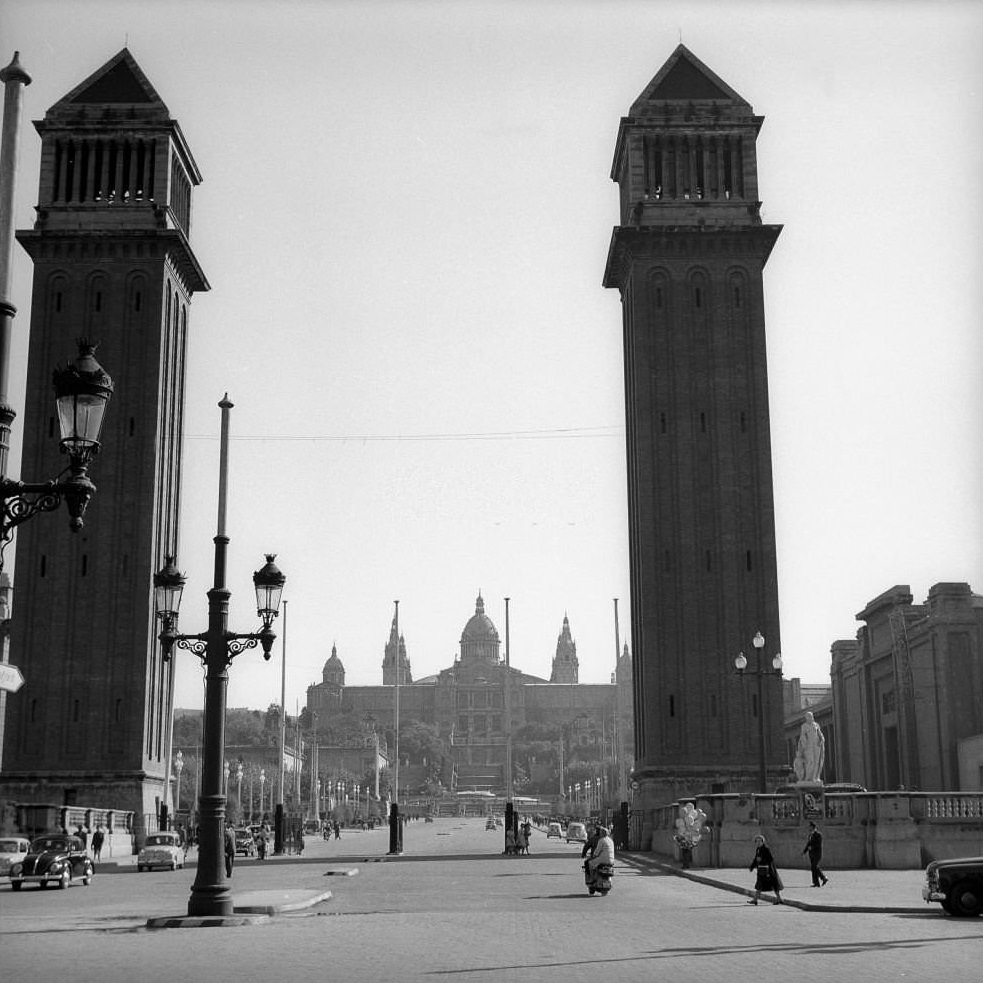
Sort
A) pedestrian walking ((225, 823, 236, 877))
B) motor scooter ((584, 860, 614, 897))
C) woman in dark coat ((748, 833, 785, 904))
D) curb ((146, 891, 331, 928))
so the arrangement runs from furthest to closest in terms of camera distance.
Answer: pedestrian walking ((225, 823, 236, 877)) < motor scooter ((584, 860, 614, 897)) < woman in dark coat ((748, 833, 785, 904)) < curb ((146, 891, 331, 928))

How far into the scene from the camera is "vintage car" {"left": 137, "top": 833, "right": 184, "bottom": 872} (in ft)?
165

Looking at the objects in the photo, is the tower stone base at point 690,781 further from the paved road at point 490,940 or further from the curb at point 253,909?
the curb at point 253,909

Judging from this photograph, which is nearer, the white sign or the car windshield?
the white sign

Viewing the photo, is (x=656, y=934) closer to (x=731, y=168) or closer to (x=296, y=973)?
(x=296, y=973)

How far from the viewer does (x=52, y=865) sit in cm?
3862

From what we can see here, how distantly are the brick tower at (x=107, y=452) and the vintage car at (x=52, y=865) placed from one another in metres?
25.2

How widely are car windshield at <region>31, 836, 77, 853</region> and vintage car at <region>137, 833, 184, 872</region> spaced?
841 centimetres

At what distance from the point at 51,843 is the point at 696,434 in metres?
38.7

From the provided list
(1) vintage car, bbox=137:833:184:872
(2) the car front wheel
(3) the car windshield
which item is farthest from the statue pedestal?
(1) vintage car, bbox=137:833:184:872

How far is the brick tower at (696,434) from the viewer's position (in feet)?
217

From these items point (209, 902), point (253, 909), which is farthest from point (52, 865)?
point (209, 902)

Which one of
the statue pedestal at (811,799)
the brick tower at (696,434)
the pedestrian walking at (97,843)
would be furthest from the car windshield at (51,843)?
the brick tower at (696,434)

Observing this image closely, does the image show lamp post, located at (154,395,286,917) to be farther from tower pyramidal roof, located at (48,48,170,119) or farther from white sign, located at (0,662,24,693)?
tower pyramidal roof, located at (48,48,170,119)

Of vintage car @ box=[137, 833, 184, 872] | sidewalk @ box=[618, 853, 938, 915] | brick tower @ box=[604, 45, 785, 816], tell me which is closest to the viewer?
sidewalk @ box=[618, 853, 938, 915]
